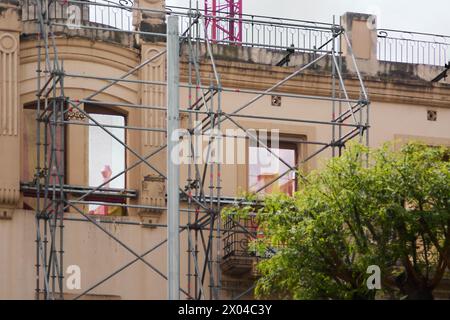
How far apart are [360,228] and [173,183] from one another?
7.57 metres

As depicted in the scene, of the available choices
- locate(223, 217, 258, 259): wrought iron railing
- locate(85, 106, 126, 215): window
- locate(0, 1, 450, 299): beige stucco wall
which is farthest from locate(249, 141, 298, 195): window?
locate(85, 106, 126, 215): window

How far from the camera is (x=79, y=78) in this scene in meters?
38.1

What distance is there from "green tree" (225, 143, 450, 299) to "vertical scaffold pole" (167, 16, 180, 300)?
6.64 m

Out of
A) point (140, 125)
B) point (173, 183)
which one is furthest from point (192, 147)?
point (173, 183)

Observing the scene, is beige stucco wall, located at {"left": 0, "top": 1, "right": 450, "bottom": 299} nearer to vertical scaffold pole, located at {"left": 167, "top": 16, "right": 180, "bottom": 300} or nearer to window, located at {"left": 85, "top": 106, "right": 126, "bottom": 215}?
window, located at {"left": 85, "top": 106, "right": 126, "bottom": 215}

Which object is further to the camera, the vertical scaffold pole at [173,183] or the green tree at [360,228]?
the green tree at [360,228]

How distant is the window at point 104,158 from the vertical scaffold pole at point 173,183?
11.1m

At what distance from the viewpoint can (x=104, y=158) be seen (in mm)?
38375

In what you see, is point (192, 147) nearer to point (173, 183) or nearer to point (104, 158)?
point (104, 158)

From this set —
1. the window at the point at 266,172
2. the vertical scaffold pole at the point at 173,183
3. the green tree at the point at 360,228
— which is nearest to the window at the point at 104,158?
the window at the point at 266,172

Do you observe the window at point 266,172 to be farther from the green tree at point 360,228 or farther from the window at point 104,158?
the green tree at point 360,228

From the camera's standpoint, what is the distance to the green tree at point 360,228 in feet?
109

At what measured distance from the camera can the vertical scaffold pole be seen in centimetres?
2631

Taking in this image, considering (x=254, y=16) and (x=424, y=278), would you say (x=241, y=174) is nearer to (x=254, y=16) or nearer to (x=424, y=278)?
(x=254, y=16)
